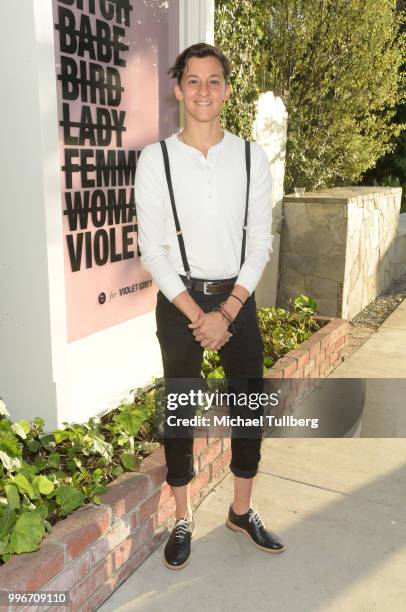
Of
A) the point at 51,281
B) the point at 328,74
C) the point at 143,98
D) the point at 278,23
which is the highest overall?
the point at 278,23

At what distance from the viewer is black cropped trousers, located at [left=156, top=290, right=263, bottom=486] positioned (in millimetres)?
2582

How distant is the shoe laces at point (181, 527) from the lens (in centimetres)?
279

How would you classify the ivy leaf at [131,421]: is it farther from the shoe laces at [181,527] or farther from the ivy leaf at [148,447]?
the shoe laces at [181,527]

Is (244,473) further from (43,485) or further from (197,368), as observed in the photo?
(43,485)

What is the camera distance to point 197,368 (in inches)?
106

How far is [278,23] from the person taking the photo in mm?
7590

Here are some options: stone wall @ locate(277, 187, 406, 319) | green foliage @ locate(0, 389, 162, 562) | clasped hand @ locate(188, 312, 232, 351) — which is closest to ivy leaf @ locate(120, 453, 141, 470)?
green foliage @ locate(0, 389, 162, 562)

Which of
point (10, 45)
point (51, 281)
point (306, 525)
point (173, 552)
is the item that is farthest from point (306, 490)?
point (10, 45)

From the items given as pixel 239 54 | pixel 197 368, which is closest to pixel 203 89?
pixel 197 368

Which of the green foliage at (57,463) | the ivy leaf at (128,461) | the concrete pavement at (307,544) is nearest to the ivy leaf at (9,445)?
the green foliage at (57,463)

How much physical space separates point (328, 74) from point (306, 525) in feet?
21.9

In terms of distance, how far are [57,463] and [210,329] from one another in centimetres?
101

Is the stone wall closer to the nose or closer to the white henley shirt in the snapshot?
the white henley shirt

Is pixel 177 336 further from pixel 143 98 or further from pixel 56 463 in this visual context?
pixel 143 98
